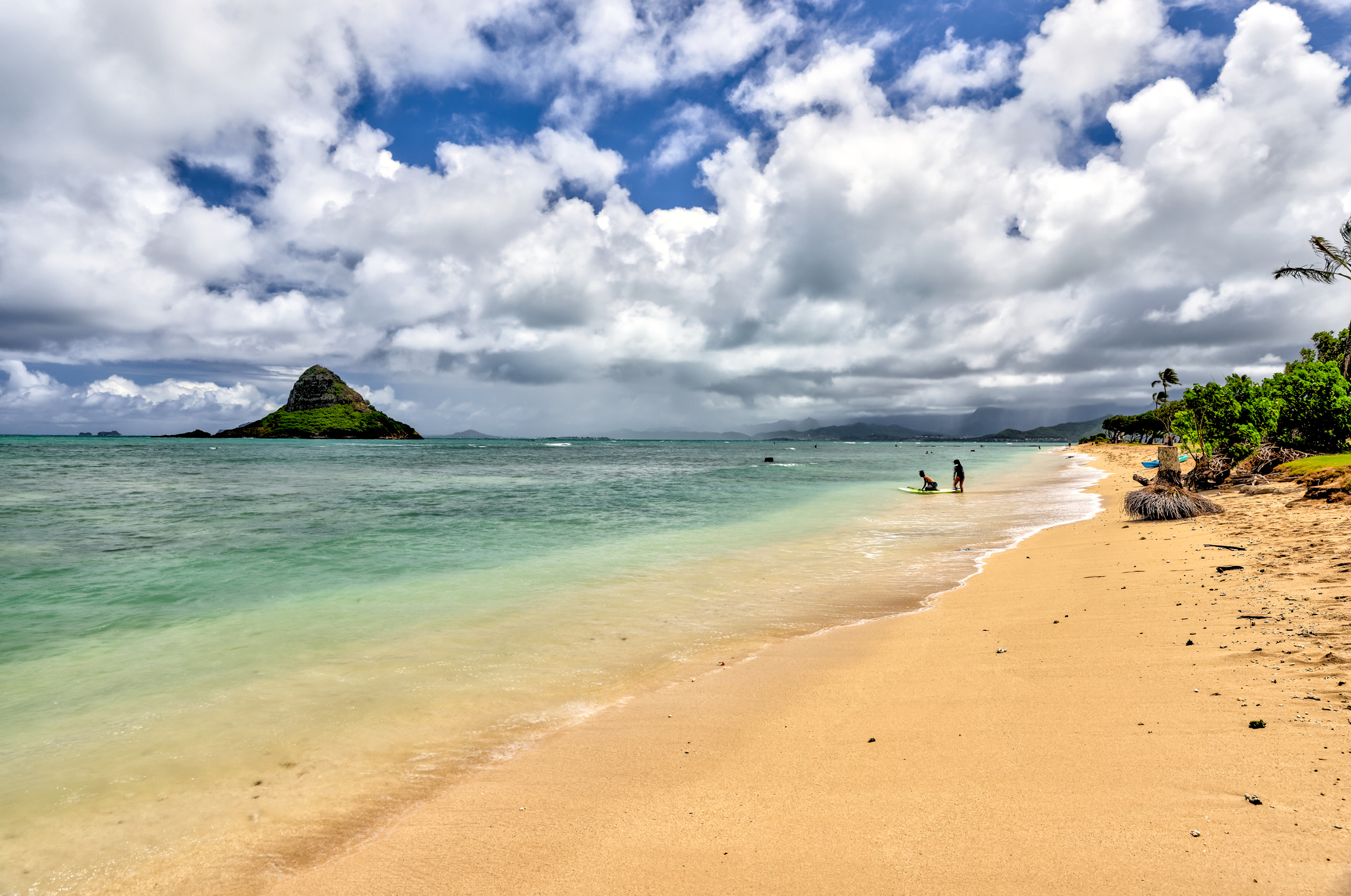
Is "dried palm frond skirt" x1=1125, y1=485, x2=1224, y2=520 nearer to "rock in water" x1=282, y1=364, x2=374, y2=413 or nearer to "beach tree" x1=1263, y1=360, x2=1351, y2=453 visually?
"beach tree" x1=1263, y1=360, x2=1351, y2=453

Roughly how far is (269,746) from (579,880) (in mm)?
3600

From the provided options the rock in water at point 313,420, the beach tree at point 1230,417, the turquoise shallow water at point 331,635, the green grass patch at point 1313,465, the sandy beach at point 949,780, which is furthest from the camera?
the rock in water at point 313,420

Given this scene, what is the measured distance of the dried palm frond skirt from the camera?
14969mm

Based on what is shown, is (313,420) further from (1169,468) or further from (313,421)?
(1169,468)

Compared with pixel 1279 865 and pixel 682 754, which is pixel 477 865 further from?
pixel 1279 865

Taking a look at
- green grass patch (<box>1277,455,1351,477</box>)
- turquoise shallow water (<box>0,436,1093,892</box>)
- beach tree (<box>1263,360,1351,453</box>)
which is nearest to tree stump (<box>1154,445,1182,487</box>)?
turquoise shallow water (<box>0,436,1093,892</box>)

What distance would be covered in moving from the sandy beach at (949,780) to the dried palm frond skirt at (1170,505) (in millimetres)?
9338

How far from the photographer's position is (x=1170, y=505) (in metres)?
15.1

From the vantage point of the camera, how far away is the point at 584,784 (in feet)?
14.4

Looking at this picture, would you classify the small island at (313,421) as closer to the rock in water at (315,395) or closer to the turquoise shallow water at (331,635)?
the rock in water at (315,395)

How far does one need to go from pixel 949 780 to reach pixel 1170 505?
1577cm

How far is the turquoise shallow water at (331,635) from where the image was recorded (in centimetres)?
428

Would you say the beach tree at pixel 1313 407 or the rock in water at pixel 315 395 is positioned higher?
the rock in water at pixel 315 395

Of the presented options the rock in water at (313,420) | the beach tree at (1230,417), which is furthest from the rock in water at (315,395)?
the beach tree at (1230,417)
